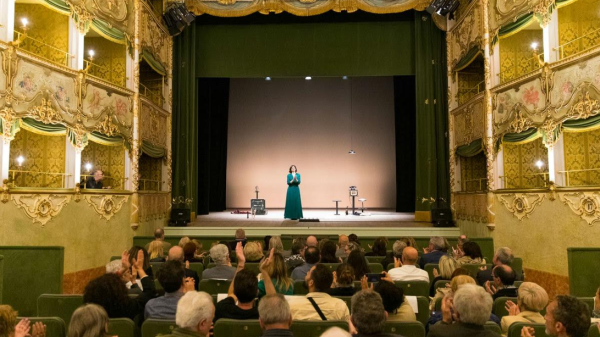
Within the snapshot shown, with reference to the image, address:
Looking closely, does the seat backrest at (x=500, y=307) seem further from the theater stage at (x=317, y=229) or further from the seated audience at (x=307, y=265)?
the theater stage at (x=317, y=229)

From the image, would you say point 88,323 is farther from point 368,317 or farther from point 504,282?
point 504,282

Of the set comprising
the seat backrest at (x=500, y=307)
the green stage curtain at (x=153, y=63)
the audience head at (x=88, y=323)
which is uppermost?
the green stage curtain at (x=153, y=63)

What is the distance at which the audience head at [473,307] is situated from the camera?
239cm

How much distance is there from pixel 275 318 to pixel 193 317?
413 mm

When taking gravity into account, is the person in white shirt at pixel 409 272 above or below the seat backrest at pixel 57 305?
above

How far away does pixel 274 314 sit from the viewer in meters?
2.35

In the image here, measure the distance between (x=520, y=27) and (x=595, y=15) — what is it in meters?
1.30

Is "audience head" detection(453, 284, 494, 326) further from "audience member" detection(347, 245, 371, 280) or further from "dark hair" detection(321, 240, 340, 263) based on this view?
"dark hair" detection(321, 240, 340, 263)

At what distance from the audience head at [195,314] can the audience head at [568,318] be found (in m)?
1.77

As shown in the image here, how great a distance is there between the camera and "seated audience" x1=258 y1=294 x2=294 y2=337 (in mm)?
2326

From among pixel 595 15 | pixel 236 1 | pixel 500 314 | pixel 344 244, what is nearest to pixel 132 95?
pixel 236 1

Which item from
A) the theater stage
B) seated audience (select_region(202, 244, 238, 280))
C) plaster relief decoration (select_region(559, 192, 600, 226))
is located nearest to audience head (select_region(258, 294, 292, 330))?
seated audience (select_region(202, 244, 238, 280))

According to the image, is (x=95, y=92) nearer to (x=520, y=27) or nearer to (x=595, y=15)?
(x=520, y=27)

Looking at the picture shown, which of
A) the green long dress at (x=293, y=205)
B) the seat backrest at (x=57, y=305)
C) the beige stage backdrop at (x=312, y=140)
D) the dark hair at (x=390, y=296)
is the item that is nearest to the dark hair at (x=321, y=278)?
the dark hair at (x=390, y=296)
